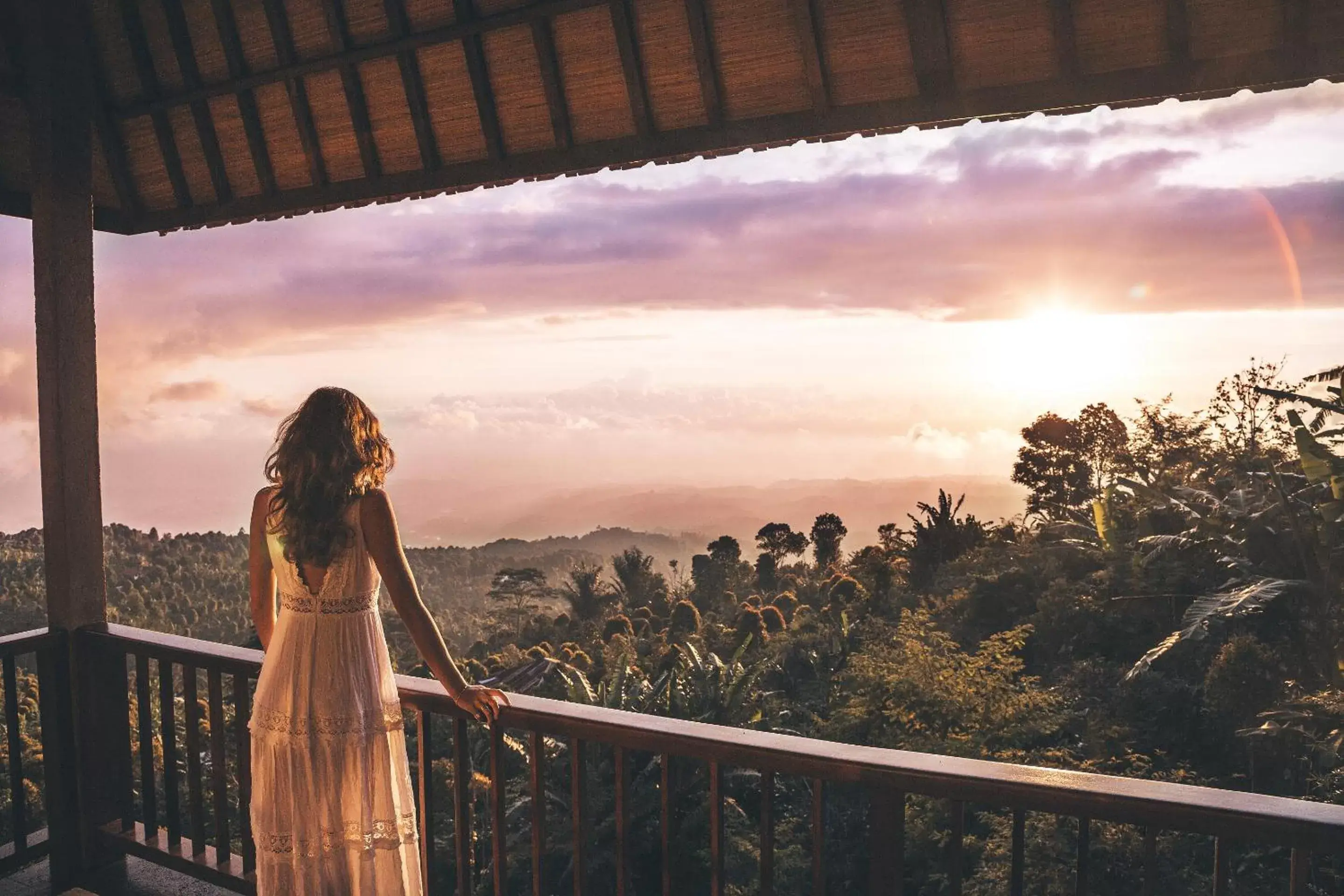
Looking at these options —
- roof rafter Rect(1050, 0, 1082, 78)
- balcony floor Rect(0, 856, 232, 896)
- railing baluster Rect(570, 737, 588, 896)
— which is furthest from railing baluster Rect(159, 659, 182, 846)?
roof rafter Rect(1050, 0, 1082, 78)

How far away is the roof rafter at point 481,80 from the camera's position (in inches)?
108

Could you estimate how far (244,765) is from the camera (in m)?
2.74

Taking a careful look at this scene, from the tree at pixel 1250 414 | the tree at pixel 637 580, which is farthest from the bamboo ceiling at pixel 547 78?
the tree at pixel 637 580

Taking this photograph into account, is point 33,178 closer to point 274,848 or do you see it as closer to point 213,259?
point 274,848

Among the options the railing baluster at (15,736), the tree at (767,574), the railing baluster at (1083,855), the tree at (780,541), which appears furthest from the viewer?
the tree at (780,541)

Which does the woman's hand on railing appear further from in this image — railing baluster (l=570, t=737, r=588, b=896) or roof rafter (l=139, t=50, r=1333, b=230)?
roof rafter (l=139, t=50, r=1333, b=230)

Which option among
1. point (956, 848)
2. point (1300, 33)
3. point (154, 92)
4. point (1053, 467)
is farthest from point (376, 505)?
point (1053, 467)

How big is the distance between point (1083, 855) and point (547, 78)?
2.34 m

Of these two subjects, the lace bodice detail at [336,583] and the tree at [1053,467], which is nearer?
the lace bodice detail at [336,583]

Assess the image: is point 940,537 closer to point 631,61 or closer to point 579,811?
point 631,61

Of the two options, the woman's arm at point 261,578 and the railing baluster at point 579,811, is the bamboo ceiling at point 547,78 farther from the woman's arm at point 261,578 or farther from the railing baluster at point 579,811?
the railing baluster at point 579,811

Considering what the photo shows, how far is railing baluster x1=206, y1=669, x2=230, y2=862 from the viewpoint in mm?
2681

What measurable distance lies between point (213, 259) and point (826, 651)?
32667 millimetres

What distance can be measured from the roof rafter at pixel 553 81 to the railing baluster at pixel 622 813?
174 cm
